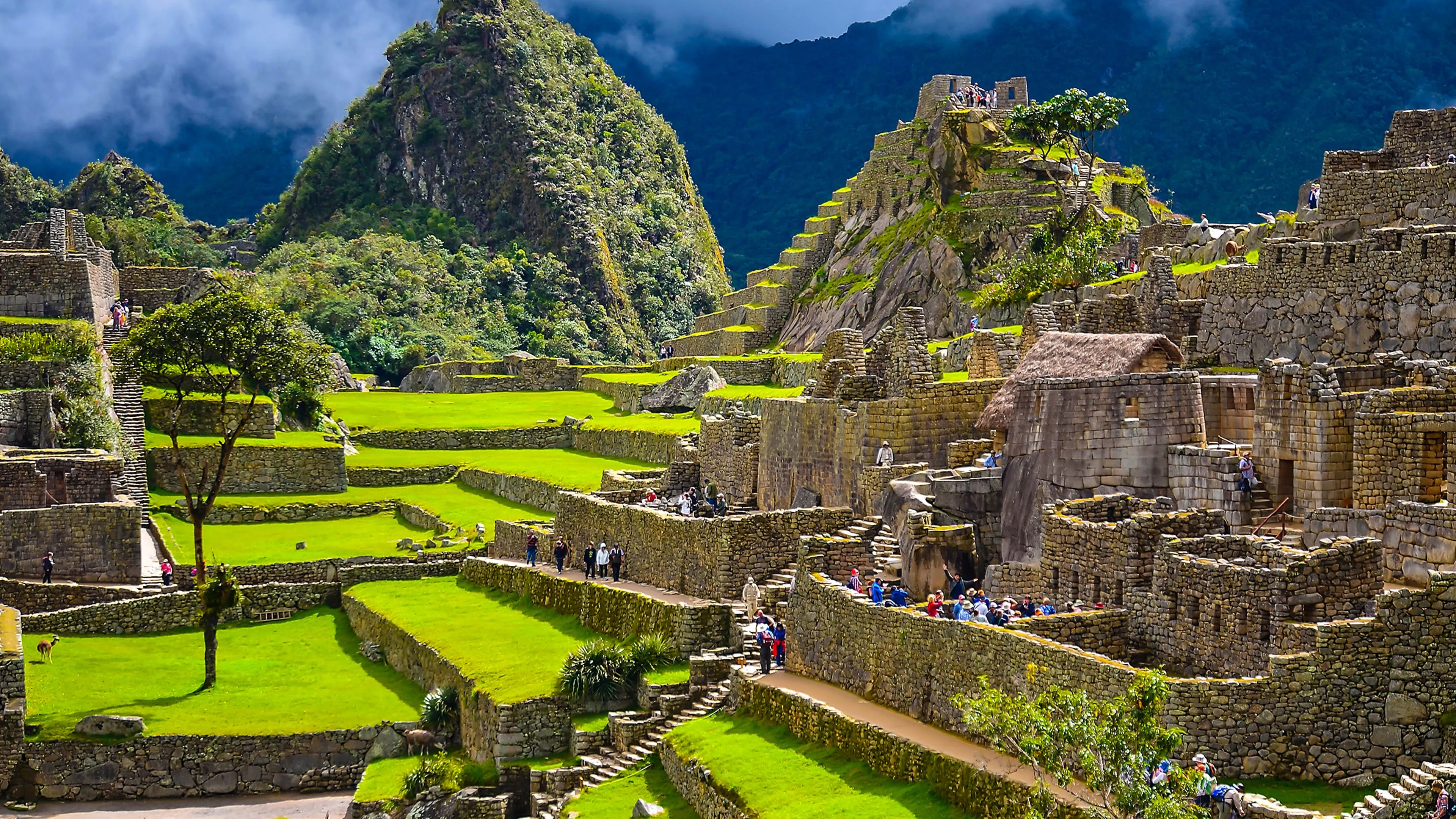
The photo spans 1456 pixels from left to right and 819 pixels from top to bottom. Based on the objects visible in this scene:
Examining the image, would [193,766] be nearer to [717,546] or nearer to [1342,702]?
[717,546]

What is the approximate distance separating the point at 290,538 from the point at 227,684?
12.5 metres

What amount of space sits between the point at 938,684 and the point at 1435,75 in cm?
7001

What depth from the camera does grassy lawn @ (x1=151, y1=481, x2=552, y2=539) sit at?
179ft

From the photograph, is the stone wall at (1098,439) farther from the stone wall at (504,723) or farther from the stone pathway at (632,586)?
the stone wall at (504,723)

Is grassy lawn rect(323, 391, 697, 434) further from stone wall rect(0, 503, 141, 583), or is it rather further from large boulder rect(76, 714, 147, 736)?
large boulder rect(76, 714, 147, 736)

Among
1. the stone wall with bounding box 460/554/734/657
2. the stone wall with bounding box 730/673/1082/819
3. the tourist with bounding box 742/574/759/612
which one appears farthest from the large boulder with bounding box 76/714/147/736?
the stone wall with bounding box 730/673/1082/819

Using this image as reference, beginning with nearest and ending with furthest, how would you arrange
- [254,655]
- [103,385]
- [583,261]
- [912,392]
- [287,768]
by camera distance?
1. [912,392]
2. [287,768]
3. [254,655]
4. [103,385]
5. [583,261]

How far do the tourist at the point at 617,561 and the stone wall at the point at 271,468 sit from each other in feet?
71.1

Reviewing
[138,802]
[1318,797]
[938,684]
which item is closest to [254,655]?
[138,802]

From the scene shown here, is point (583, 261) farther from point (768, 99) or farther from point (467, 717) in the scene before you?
point (467, 717)

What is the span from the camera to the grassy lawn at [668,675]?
34625mm

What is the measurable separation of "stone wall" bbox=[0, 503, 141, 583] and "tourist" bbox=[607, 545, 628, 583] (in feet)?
46.5

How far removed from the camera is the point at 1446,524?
2273 cm

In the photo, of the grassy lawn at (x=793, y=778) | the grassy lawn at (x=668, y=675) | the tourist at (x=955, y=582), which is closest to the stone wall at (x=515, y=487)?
the grassy lawn at (x=668, y=675)
